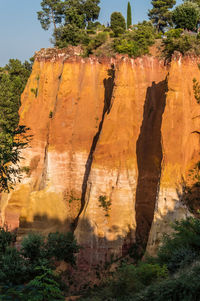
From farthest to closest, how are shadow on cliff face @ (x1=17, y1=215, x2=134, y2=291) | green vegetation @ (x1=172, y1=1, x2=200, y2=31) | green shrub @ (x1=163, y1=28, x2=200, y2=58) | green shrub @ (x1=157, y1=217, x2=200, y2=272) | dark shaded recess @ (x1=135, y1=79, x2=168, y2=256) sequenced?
green vegetation @ (x1=172, y1=1, x2=200, y2=31) → green shrub @ (x1=163, y1=28, x2=200, y2=58) → dark shaded recess @ (x1=135, y1=79, x2=168, y2=256) → shadow on cliff face @ (x1=17, y1=215, x2=134, y2=291) → green shrub @ (x1=157, y1=217, x2=200, y2=272)

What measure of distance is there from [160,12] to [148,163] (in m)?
30.6

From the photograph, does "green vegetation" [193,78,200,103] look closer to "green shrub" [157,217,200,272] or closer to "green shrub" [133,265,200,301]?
"green shrub" [157,217,200,272]

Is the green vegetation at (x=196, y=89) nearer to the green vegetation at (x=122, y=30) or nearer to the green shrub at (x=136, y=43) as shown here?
the green vegetation at (x=122, y=30)

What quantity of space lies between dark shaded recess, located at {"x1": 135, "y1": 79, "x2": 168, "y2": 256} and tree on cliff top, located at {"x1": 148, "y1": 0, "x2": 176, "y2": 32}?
26.5 meters

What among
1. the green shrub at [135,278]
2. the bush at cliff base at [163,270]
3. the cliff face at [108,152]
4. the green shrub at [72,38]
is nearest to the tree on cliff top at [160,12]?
the green shrub at [72,38]

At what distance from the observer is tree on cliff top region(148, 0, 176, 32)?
1687 inches

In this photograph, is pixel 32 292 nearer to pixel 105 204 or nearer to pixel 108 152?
pixel 105 204

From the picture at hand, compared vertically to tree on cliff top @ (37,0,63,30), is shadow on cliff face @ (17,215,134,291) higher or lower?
lower

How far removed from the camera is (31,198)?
20672 mm

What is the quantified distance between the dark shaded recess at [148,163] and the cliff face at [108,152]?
0.05m

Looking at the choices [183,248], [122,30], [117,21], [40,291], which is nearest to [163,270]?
[183,248]

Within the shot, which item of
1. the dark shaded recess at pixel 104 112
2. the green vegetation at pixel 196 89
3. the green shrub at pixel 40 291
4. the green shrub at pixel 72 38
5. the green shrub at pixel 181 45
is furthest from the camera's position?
the green shrub at pixel 72 38

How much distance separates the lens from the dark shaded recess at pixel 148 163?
1778cm

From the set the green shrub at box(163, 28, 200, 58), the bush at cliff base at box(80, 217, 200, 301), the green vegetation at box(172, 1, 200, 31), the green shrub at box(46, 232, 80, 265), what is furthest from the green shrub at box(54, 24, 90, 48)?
the bush at cliff base at box(80, 217, 200, 301)
